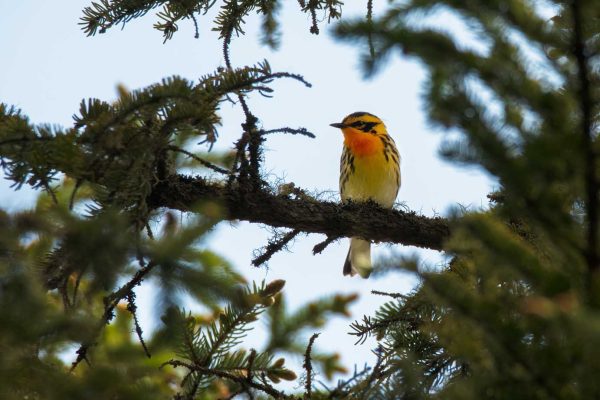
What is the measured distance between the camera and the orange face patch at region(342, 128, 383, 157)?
22.4 ft

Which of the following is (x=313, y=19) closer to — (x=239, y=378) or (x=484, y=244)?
(x=239, y=378)

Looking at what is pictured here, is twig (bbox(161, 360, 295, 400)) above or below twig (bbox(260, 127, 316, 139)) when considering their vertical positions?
A: below

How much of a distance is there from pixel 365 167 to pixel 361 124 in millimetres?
571

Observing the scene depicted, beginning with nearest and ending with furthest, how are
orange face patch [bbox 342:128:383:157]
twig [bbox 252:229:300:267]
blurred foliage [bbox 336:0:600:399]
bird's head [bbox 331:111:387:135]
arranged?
blurred foliage [bbox 336:0:600:399]
twig [bbox 252:229:300:267]
orange face patch [bbox 342:128:383:157]
bird's head [bbox 331:111:387:135]

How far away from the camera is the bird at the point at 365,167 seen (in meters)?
6.74

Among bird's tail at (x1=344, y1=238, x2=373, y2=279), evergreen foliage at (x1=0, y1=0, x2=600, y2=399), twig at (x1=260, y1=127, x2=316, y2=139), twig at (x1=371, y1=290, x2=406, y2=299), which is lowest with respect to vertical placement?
evergreen foliage at (x1=0, y1=0, x2=600, y2=399)

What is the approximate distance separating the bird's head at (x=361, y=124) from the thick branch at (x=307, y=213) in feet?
8.50

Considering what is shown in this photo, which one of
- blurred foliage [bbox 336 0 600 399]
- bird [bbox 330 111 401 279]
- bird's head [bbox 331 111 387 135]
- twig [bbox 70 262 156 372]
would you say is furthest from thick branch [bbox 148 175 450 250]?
bird's head [bbox 331 111 387 135]

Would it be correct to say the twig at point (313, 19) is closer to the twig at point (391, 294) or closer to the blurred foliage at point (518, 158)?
the twig at point (391, 294)

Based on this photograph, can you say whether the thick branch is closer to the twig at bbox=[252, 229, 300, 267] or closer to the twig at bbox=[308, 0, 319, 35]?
the twig at bbox=[252, 229, 300, 267]

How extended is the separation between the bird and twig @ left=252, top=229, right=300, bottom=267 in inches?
97.2

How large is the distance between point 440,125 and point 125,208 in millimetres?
1499

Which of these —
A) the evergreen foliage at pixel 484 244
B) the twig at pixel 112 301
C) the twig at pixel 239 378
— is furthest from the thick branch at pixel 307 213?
the evergreen foliage at pixel 484 244

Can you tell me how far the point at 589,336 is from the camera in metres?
1.16
